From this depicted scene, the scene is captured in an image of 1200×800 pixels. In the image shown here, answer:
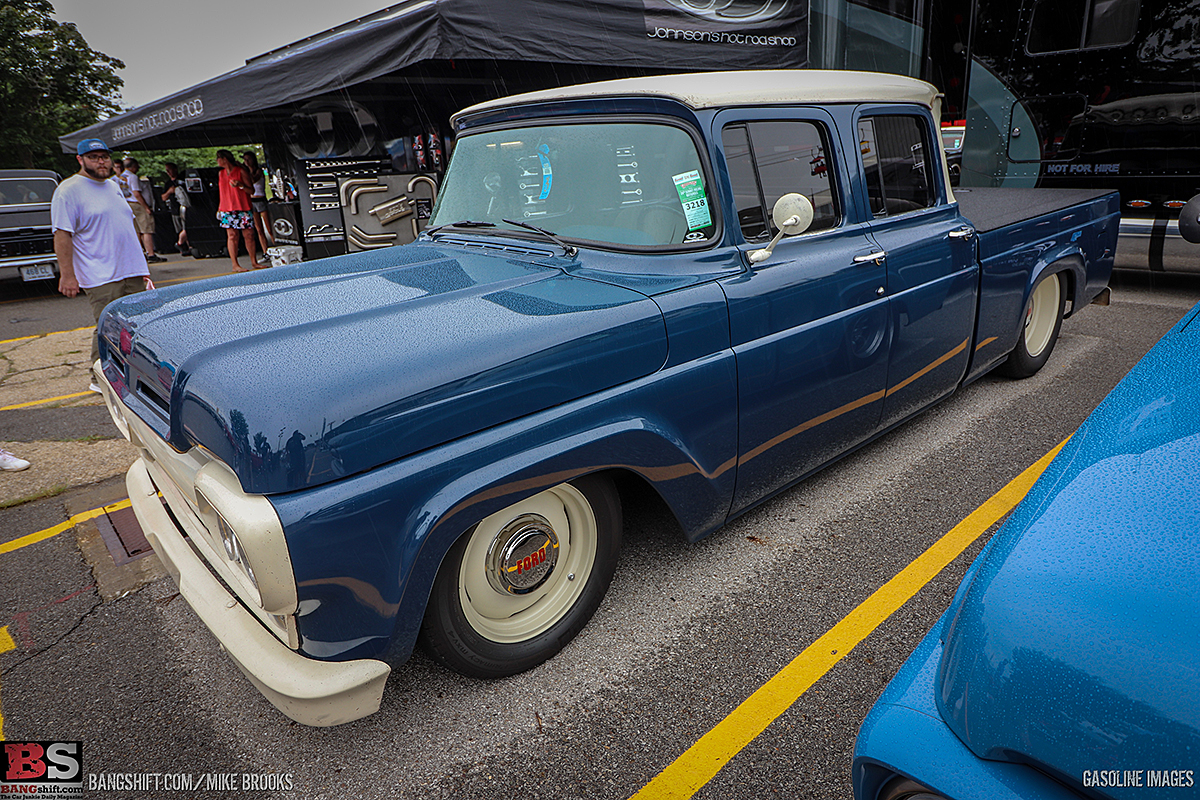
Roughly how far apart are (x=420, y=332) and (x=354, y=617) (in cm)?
79

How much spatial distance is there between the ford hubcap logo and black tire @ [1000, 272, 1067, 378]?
3.83m

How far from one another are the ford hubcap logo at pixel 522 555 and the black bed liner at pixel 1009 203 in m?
3.01

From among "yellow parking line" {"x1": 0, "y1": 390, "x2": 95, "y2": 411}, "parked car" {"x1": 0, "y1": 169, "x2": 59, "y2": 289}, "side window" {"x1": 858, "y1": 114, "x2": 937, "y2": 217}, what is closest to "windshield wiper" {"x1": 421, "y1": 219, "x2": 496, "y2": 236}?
"side window" {"x1": 858, "y1": 114, "x2": 937, "y2": 217}

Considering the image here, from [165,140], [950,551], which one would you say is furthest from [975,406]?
[165,140]

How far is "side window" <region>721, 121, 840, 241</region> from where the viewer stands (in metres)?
2.72

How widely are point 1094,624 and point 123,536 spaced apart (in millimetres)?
3896

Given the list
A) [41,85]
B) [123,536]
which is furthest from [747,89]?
[41,85]

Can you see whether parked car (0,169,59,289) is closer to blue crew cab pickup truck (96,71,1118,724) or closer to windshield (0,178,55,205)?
windshield (0,178,55,205)

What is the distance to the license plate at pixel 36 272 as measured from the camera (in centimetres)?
1051

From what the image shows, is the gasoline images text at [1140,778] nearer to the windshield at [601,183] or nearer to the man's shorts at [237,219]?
the windshield at [601,183]

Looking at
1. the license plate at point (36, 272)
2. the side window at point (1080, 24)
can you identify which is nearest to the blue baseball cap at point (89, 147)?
the license plate at point (36, 272)

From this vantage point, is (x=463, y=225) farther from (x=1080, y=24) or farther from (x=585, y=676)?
(x=1080, y=24)

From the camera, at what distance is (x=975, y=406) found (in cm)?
450

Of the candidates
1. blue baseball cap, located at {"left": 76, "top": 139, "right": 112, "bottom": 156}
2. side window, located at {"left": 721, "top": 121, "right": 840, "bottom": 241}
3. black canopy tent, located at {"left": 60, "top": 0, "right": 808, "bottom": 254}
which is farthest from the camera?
black canopy tent, located at {"left": 60, "top": 0, "right": 808, "bottom": 254}
